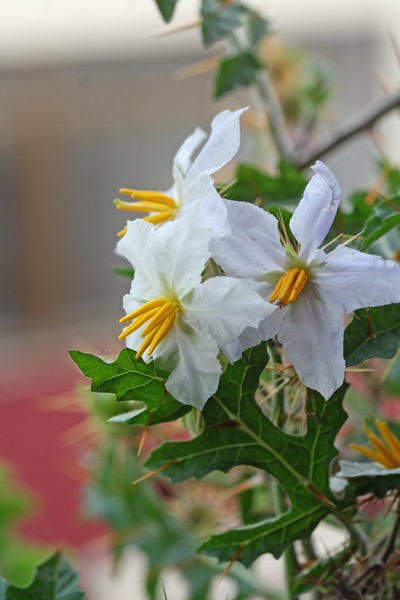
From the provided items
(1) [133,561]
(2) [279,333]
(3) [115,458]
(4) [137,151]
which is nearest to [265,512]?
(3) [115,458]

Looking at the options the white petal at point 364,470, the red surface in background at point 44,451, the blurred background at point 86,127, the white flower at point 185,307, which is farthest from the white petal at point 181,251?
the blurred background at point 86,127

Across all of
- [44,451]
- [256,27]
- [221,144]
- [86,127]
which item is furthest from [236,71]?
[86,127]

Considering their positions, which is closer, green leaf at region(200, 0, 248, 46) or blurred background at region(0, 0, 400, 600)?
green leaf at region(200, 0, 248, 46)

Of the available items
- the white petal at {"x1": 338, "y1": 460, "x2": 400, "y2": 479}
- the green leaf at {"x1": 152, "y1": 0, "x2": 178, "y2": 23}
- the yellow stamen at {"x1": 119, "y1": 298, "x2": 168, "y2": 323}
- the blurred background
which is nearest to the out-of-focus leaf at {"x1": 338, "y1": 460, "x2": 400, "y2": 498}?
the white petal at {"x1": 338, "y1": 460, "x2": 400, "y2": 479}

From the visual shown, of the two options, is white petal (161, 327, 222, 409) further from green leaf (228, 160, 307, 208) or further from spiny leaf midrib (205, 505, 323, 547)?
green leaf (228, 160, 307, 208)

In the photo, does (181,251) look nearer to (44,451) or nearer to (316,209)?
(316,209)

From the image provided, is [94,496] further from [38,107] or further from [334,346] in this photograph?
[38,107]
